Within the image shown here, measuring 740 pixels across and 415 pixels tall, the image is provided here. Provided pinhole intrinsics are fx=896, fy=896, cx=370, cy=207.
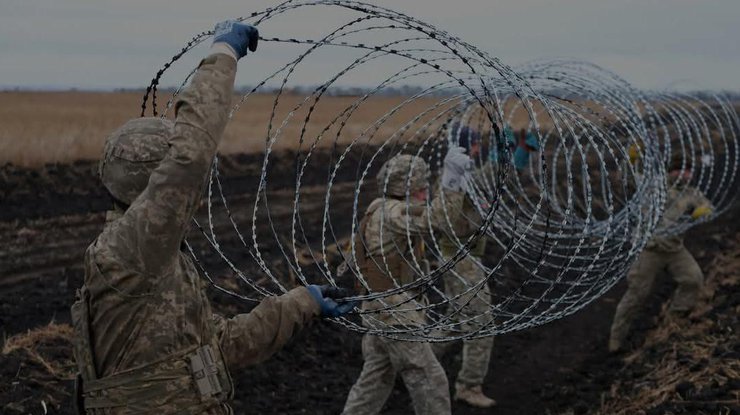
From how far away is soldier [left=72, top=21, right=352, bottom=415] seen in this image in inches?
113

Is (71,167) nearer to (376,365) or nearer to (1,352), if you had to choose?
(1,352)

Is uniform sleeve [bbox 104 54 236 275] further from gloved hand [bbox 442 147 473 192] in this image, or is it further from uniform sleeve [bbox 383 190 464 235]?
gloved hand [bbox 442 147 473 192]

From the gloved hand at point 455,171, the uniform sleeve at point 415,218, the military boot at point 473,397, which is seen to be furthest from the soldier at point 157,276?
the military boot at point 473,397

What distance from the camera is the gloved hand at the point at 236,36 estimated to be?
3139mm

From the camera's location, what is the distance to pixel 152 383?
10.0 feet

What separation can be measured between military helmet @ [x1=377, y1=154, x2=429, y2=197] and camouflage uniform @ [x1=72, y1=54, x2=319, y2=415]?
2.85 meters

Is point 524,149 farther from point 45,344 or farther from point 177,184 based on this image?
point 177,184

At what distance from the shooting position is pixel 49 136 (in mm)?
20312

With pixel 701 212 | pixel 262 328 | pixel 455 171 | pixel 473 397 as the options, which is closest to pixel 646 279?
pixel 701 212

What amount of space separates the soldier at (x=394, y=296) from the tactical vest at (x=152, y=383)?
260 centimetres

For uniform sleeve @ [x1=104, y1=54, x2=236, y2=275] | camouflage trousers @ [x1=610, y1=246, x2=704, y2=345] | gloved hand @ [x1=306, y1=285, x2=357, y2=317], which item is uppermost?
uniform sleeve @ [x1=104, y1=54, x2=236, y2=275]

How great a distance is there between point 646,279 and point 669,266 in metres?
0.32

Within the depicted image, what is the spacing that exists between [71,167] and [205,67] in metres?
15.6

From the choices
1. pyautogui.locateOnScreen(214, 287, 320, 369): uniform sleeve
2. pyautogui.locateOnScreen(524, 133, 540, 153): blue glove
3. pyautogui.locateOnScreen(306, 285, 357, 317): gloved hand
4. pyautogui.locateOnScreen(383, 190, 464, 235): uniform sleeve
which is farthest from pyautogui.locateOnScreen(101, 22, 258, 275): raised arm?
pyautogui.locateOnScreen(524, 133, 540, 153): blue glove
